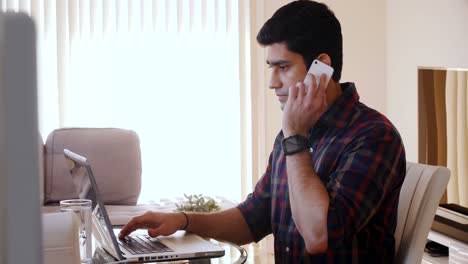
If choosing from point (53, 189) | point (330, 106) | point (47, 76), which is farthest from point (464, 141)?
point (47, 76)

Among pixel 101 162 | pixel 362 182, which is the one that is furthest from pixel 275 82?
pixel 101 162

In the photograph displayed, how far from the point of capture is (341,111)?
71.2 inches

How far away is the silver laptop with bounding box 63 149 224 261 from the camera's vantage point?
1.60 metres

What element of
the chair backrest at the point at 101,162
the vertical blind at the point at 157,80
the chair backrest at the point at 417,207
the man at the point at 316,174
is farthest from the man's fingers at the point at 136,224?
the vertical blind at the point at 157,80

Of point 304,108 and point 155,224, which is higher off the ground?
point 304,108

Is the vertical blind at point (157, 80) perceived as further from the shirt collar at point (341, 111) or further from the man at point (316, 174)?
the shirt collar at point (341, 111)

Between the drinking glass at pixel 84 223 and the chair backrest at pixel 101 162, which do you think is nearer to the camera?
the drinking glass at pixel 84 223

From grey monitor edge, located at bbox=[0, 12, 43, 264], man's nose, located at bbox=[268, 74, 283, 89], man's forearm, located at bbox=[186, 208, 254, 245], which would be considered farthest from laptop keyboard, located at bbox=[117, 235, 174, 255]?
grey monitor edge, located at bbox=[0, 12, 43, 264]

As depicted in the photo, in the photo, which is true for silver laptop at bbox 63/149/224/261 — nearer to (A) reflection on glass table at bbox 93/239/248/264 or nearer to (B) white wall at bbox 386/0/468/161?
(A) reflection on glass table at bbox 93/239/248/264

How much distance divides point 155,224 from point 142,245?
3.9 inches

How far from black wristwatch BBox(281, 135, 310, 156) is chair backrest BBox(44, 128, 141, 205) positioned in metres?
2.15

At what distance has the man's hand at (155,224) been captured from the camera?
183cm

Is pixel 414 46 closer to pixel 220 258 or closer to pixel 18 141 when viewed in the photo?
pixel 220 258

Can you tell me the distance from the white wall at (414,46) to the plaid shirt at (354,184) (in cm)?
228
